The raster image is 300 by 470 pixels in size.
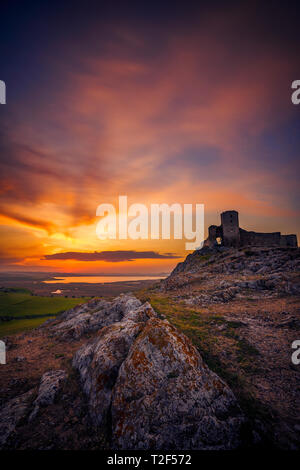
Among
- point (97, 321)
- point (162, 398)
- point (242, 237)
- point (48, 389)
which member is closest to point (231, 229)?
point (242, 237)

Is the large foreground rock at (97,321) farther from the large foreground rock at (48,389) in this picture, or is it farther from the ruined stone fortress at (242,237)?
the ruined stone fortress at (242,237)

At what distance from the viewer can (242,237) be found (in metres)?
55.8

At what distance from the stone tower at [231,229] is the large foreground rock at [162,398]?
49508 millimetres

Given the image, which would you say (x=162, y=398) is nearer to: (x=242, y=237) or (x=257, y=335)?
(x=257, y=335)

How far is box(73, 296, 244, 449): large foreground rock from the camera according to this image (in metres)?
6.74

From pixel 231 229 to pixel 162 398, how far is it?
53.8 m

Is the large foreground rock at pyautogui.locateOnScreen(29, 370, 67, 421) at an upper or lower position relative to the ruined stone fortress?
lower

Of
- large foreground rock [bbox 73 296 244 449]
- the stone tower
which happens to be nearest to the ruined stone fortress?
the stone tower

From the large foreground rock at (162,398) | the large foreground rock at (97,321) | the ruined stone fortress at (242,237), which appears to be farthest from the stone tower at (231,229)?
the large foreground rock at (162,398)

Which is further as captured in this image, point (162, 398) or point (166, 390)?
point (166, 390)

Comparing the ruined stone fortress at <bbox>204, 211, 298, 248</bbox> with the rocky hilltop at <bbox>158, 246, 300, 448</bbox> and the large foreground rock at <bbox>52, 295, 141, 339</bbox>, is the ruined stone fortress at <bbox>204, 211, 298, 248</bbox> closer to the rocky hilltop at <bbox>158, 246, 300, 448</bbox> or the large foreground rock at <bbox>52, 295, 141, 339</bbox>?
the rocky hilltop at <bbox>158, 246, 300, 448</bbox>

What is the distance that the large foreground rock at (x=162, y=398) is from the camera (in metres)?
6.74
